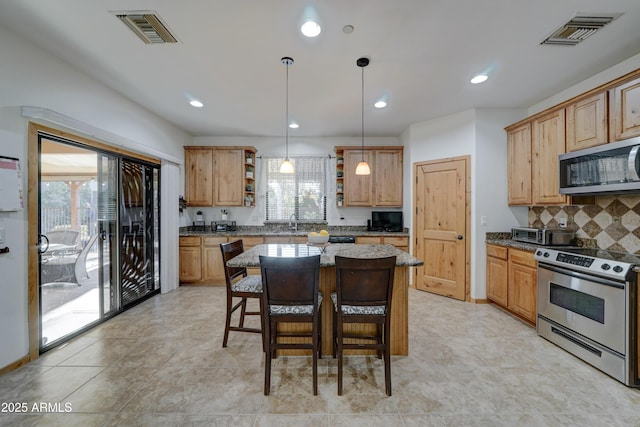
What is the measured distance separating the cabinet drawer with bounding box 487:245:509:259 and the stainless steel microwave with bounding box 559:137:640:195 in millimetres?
958

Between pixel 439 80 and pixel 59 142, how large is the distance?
4.12 m

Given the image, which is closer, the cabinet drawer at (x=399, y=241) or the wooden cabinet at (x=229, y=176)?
the cabinet drawer at (x=399, y=241)

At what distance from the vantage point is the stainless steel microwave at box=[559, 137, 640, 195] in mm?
2182

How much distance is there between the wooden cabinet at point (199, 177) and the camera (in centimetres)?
490

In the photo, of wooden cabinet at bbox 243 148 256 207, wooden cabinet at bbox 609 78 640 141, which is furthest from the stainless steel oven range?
wooden cabinet at bbox 243 148 256 207

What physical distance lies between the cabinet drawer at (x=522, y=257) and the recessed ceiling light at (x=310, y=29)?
127 inches

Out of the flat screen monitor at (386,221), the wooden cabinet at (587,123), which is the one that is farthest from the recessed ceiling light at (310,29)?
the flat screen monitor at (386,221)

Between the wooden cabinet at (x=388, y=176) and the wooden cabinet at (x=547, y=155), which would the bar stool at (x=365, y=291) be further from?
the wooden cabinet at (x=388, y=176)

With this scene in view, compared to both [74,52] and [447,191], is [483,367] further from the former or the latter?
[74,52]

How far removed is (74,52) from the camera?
2410mm

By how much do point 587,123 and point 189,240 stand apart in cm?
564

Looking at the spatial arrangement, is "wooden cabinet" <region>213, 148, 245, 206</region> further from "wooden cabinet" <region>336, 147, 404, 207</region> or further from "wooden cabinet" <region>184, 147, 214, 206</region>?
"wooden cabinet" <region>336, 147, 404, 207</region>

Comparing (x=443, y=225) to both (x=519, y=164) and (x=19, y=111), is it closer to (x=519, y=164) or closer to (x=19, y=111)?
(x=519, y=164)

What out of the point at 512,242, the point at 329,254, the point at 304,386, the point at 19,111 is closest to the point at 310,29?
the point at 329,254
